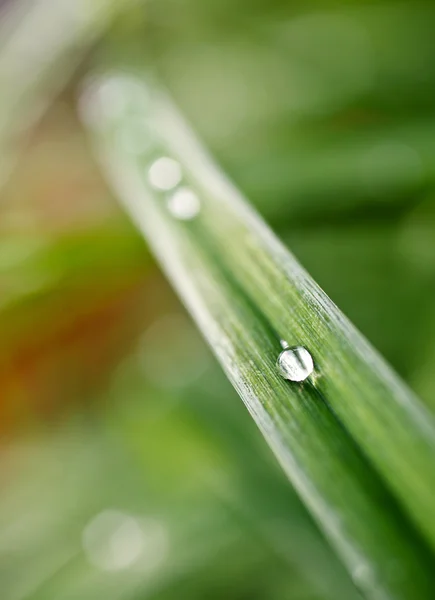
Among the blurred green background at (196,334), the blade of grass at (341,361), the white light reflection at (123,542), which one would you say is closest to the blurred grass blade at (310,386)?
the blade of grass at (341,361)

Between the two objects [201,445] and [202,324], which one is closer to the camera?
[202,324]

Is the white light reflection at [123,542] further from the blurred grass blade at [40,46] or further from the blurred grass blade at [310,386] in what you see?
the blurred grass blade at [40,46]

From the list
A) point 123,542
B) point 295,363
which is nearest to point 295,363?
point 295,363

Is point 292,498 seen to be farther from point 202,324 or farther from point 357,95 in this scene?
point 357,95

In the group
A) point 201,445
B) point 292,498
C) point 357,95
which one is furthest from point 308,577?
point 357,95

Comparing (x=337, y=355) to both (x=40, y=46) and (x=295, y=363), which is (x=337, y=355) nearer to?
(x=295, y=363)
